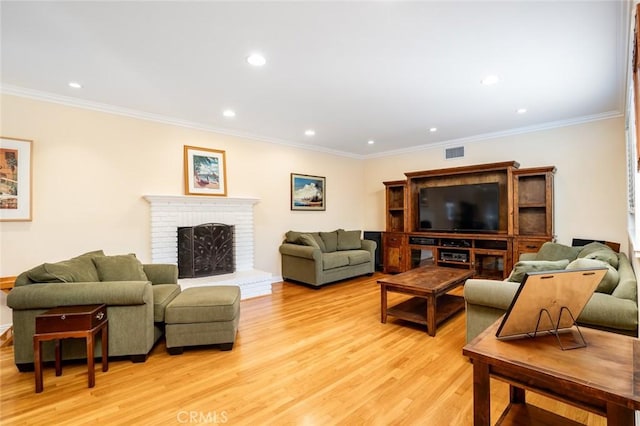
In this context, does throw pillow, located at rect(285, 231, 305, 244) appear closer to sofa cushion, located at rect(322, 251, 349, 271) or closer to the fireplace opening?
sofa cushion, located at rect(322, 251, 349, 271)

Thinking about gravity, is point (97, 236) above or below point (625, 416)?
above

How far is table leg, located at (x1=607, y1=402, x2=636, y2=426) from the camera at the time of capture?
845 mm

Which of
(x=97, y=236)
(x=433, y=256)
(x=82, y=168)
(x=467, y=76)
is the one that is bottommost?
(x=433, y=256)

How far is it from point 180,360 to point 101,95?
3.08 metres

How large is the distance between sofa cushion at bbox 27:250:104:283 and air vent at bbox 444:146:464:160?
5736 millimetres

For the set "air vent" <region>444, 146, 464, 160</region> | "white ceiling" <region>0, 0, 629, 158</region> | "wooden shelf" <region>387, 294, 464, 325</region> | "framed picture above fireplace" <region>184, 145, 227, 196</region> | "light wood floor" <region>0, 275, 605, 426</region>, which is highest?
"white ceiling" <region>0, 0, 629, 158</region>

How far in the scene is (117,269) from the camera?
283 centimetres

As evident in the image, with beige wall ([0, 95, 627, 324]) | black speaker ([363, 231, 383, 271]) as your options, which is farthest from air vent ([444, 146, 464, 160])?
black speaker ([363, 231, 383, 271])

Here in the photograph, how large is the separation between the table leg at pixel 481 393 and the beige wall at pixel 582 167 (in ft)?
15.3

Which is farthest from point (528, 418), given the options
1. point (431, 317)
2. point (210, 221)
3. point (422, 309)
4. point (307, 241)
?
point (210, 221)

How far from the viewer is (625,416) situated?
33.2 inches

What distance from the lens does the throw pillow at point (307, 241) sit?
201 inches

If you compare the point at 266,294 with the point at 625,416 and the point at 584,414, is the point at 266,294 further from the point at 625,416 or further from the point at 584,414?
the point at 625,416

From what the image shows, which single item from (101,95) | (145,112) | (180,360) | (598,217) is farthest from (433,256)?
(101,95)
